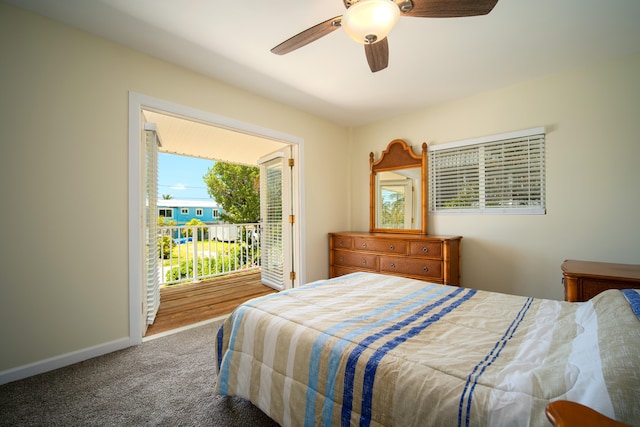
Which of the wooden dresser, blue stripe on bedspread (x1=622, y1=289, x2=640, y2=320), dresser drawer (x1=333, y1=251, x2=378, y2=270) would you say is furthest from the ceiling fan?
dresser drawer (x1=333, y1=251, x2=378, y2=270)

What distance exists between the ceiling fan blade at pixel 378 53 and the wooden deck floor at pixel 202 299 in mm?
2970

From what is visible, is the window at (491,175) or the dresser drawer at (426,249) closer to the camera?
the window at (491,175)

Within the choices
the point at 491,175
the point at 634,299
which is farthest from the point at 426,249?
the point at 634,299

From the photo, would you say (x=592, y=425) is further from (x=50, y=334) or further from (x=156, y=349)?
(x=50, y=334)

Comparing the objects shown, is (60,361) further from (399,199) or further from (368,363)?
(399,199)

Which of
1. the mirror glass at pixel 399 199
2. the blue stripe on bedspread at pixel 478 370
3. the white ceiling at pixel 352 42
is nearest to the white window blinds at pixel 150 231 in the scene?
the white ceiling at pixel 352 42

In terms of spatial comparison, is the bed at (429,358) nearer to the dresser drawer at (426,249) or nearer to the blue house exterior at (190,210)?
the dresser drawer at (426,249)

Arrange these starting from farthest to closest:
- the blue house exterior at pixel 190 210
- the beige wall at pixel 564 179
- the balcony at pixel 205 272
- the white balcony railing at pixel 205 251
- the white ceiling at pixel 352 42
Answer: the blue house exterior at pixel 190 210 → the white balcony railing at pixel 205 251 → the balcony at pixel 205 272 → the beige wall at pixel 564 179 → the white ceiling at pixel 352 42

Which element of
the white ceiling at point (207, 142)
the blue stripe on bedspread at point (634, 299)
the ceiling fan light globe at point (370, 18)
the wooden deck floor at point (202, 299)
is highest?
the white ceiling at point (207, 142)

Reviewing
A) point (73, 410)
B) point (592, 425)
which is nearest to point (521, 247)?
point (592, 425)

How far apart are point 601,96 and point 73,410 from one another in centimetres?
478

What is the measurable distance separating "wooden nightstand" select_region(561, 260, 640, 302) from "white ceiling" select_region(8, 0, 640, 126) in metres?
1.86

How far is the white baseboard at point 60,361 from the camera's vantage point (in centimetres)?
180

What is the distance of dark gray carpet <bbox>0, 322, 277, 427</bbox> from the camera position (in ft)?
4.80
